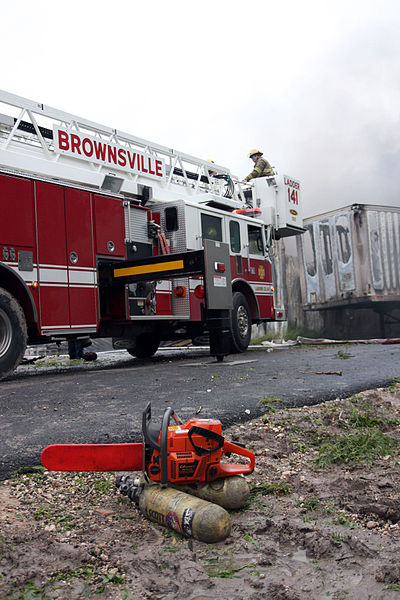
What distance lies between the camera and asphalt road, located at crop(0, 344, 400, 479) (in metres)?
3.58

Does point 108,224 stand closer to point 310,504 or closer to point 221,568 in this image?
point 310,504

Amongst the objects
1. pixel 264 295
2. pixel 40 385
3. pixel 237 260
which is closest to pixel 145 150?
pixel 237 260

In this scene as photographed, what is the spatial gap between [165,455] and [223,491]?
33 cm

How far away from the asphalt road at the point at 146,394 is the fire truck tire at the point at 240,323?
68.2 inches

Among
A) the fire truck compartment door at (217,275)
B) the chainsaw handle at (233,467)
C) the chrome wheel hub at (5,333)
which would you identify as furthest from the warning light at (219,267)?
the chainsaw handle at (233,467)

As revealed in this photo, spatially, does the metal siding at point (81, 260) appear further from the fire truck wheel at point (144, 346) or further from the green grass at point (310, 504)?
the green grass at point (310, 504)

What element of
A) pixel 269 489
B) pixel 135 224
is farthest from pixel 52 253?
pixel 269 489

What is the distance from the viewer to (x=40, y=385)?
19.8ft

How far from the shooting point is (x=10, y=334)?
6.35 meters

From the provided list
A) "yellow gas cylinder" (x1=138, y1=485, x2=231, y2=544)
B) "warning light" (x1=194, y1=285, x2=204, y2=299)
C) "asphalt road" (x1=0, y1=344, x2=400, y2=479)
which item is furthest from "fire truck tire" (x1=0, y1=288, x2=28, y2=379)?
"yellow gas cylinder" (x1=138, y1=485, x2=231, y2=544)

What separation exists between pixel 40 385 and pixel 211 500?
3.88m

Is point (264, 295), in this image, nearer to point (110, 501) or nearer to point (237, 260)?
point (237, 260)

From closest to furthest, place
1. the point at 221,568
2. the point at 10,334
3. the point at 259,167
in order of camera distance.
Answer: the point at 221,568 → the point at 10,334 → the point at 259,167

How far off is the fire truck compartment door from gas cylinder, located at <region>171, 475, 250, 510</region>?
467 cm
